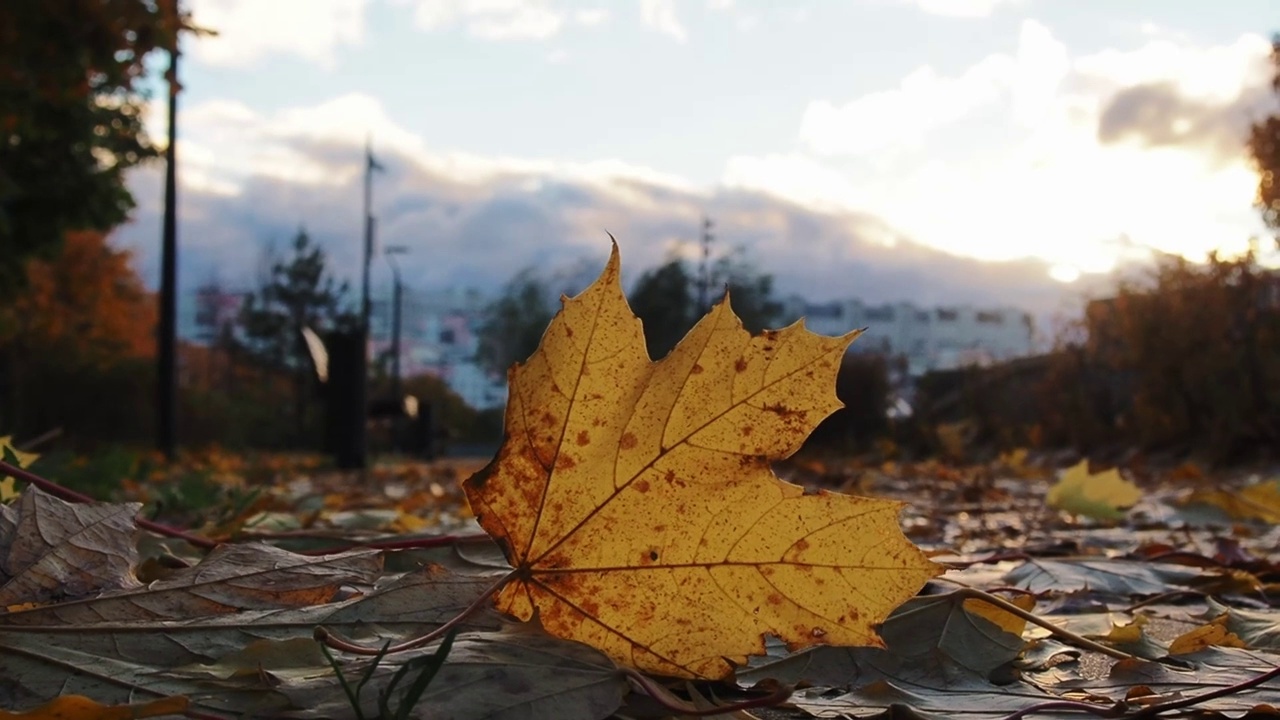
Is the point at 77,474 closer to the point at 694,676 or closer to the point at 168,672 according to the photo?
the point at 168,672

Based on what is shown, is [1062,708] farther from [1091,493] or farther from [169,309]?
[169,309]

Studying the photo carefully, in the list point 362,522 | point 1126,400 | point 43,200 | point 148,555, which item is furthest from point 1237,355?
point 43,200

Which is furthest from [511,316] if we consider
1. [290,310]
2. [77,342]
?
[77,342]

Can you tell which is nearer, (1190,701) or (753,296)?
(1190,701)

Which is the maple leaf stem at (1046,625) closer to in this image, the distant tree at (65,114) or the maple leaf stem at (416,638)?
the maple leaf stem at (416,638)

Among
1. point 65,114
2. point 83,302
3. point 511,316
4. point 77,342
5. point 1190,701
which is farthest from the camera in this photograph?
point 511,316

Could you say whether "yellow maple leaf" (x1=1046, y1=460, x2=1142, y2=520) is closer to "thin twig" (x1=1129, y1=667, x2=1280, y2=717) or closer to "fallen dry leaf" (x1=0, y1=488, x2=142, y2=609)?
"thin twig" (x1=1129, y1=667, x2=1280, y2=717)

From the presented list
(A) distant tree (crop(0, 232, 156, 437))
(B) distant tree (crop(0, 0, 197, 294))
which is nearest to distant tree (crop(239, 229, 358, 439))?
(A) distant tree (crop(0, 232, 156, 437))
